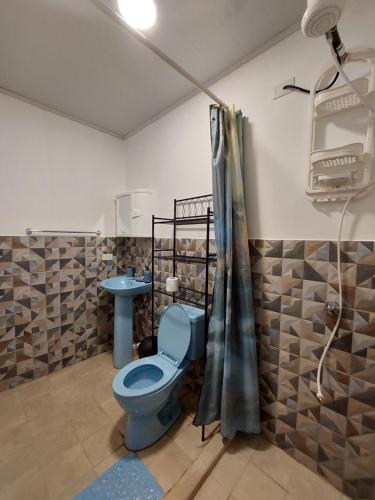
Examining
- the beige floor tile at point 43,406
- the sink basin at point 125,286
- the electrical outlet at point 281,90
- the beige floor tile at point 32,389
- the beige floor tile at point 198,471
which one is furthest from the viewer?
the sink basin at point 125,286

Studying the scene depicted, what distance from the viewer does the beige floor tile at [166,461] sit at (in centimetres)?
112

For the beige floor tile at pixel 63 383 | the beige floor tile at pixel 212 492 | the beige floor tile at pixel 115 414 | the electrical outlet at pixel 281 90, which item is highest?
the electrical outlet at pixel 281 90

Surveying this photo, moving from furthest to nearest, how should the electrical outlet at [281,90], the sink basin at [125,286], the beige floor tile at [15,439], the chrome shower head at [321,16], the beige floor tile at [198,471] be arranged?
the sink basin at [125,286]
the beige floor tile at [15,439]
the electrical outlet at [281,90]
the beige floor tile at [198,471]
the chrome shower head at [321,16]

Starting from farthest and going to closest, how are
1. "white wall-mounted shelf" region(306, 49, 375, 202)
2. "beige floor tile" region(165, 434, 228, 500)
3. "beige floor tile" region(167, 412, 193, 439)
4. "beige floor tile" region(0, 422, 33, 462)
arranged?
"beige floor tile" region(167, 412, 193, 439)
"beige floor tile" region(0, 422, 33, 462)
"beige floor tile" region(165, 434, 228, 500)
"white wall-mounted shelf" region(306, 49, 375, 202)

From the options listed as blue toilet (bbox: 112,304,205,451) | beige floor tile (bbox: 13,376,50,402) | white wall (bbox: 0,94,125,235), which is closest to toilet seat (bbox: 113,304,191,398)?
blue toilet (bbox: 112,304,205,451)

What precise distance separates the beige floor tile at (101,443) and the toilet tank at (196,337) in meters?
0.67

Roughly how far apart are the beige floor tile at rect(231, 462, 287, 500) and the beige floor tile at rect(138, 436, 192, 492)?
295 millimetres

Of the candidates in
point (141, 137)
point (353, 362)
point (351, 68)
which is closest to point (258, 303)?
point (353, 362)

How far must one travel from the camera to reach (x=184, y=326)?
1474 mm

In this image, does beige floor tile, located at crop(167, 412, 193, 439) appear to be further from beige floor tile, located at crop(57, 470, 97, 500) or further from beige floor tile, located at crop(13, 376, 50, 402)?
beige floor tile, located at crop(13, 376, 50, 402)

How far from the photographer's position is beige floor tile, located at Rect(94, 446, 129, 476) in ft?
3.81

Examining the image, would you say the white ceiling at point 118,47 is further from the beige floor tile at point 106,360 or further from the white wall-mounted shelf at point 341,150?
the beige floor tile at point 106,360

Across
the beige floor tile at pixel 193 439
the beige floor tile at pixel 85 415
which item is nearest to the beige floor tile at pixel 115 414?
the beige floor tile at pixel 85 415

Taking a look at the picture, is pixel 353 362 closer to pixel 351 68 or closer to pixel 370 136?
pixel 370 136
